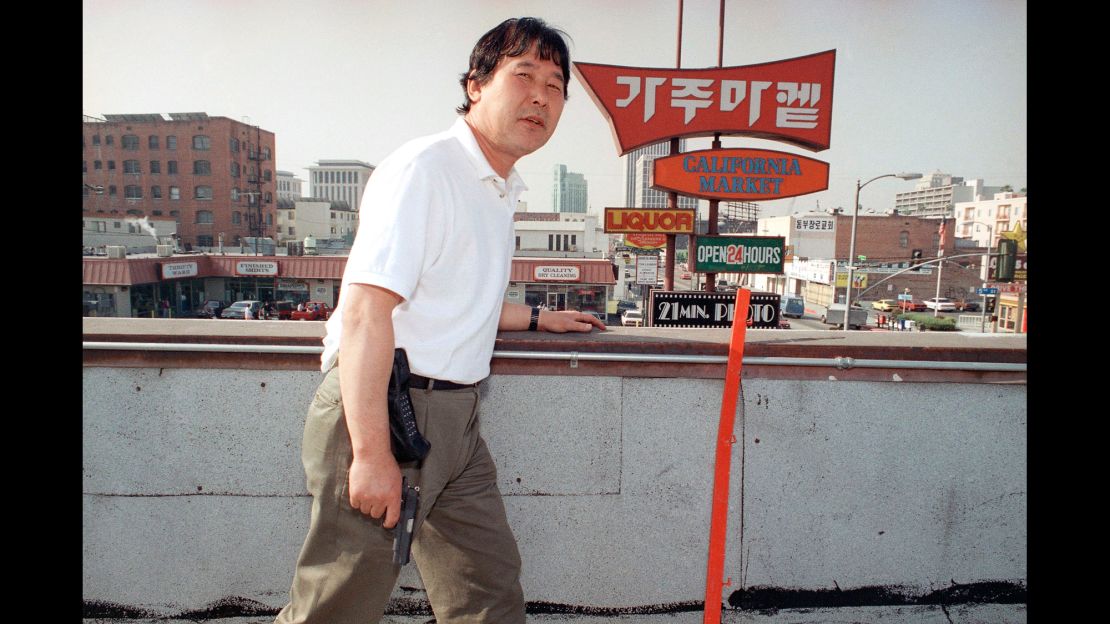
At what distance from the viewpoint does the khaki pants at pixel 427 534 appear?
1571mm

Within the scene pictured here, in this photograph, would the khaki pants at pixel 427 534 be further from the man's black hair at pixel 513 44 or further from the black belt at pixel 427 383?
the man's black hair at pixel 513 44

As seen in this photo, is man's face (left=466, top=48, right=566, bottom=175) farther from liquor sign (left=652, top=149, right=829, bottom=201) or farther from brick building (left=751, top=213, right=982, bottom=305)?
brick building (left=751, top=213, right=982, bottom=305)

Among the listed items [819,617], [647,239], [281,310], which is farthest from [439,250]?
[281,310]

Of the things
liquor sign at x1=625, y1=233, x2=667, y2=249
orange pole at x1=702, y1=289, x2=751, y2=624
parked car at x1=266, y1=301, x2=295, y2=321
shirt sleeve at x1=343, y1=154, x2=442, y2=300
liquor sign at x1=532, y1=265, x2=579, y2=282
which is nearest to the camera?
shirt sleeve at x1=343, y1=154, x2=442, y2=300

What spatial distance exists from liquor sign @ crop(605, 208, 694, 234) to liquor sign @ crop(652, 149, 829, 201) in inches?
50.6

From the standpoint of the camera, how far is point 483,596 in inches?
→ 71.6

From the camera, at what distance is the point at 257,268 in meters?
40.3

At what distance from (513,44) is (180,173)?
68175 millimetres

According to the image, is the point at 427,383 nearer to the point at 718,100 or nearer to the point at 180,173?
the point at 718,100

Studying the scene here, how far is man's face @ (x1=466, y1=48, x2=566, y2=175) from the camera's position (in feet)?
5.60

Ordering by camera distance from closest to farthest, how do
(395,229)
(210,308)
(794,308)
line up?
(395,229), (210,308), (794,308)

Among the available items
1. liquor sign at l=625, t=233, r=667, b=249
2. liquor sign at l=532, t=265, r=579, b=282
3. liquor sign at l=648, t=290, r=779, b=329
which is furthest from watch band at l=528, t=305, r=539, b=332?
liquor sign at l=532, t=265, r=579, b=282
